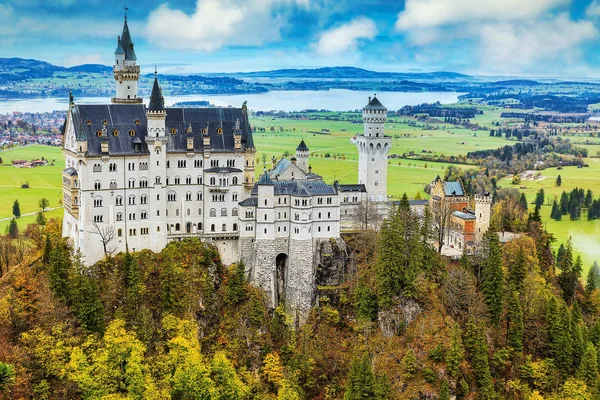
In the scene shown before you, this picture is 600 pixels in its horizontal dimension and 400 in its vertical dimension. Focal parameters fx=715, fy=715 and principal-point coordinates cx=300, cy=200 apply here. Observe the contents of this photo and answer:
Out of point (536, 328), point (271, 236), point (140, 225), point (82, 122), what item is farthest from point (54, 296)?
point (536, 328)

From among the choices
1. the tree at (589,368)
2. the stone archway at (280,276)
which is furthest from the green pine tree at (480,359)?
the stone archway at (280,276)

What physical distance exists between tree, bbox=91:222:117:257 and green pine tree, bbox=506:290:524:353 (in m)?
43.1

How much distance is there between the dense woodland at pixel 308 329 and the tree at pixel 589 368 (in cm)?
10

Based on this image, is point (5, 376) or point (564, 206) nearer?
point (5, 376)

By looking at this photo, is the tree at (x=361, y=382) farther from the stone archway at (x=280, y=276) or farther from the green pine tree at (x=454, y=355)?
the stone archway at (x=280, y=276)

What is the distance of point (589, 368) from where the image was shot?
74.1 m

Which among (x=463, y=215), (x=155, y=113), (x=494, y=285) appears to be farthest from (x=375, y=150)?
(x=155, y=113)

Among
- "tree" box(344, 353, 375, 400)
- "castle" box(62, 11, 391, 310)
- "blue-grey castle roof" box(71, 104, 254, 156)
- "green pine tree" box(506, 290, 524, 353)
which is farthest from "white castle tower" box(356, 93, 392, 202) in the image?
"tree" box(344, 353, 375, 400)

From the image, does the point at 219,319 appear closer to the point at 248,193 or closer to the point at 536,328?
the point at 248,193

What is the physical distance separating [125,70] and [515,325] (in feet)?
173

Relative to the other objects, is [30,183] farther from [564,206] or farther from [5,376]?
[564,206]

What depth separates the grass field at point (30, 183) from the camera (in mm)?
130250

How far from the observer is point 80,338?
6731cm

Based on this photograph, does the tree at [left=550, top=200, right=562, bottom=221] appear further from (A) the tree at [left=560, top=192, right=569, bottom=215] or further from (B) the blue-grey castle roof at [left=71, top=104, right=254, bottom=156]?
(B) the blue-grey castle roof at [left=71, top=104, right=254, bottom=156]
